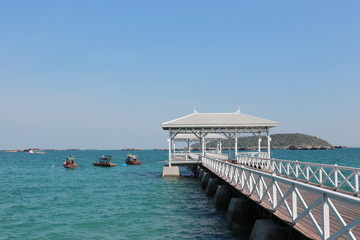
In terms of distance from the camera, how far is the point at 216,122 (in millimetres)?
27953

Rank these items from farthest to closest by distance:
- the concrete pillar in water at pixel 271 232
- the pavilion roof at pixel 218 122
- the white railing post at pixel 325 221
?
the pavilion roof at pixel 218 122 → the concrete pillar in water at pixel 271 232 → the white railing post at pixel 325 221

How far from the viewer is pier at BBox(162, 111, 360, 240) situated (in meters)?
6.30

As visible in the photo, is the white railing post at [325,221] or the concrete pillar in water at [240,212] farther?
the concrete pillar in water at [240,212]

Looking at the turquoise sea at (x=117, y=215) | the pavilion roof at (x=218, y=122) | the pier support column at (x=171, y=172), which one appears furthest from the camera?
the pier support column at (x=171, y=172)

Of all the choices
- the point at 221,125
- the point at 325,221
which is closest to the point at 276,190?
the point at 325,221

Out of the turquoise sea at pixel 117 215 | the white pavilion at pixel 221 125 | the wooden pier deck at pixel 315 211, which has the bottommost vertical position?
the turquoise sea at pixel 117 215

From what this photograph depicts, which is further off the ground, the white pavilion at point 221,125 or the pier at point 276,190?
the white pavilion at point 221,125

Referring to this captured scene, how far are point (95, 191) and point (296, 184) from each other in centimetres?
2000

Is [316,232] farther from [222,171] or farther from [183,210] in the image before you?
[222,171]

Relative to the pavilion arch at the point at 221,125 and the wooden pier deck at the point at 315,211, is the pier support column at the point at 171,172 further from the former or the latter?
the wooden pier deck at the point at 315,211

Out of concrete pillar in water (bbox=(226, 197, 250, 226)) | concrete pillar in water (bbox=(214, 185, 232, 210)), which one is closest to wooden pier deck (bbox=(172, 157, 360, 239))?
concrete pillar in water (bbox=(226, 197, 250, 226))

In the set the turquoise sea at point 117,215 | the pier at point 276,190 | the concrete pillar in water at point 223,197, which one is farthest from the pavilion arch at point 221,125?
the concrete pillar in water at point 223,197

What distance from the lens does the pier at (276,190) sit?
630 cm

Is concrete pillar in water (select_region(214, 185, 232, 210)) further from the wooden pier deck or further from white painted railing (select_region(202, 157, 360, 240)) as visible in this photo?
the wooden pier deck
